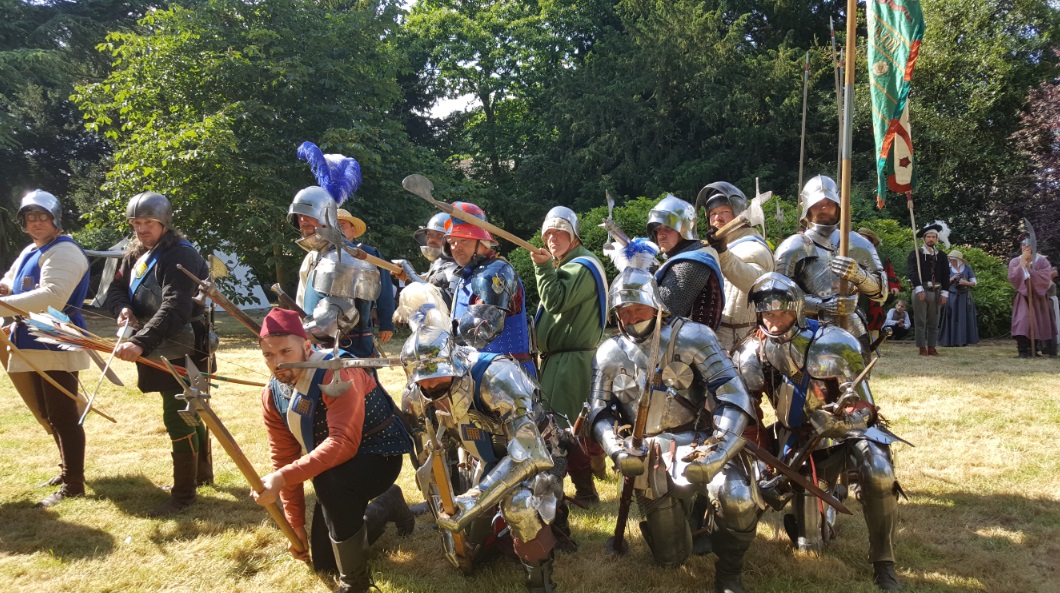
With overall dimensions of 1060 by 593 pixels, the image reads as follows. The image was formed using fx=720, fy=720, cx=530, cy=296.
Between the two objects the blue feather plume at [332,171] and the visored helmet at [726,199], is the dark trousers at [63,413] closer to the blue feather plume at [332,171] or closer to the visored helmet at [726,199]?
the blue feather plume at [332,171]

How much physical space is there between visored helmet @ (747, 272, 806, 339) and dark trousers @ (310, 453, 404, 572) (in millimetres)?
1939

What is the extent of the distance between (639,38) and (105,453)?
17834mm

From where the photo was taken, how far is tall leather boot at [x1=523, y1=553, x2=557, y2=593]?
126 inches

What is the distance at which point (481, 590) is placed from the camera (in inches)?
134

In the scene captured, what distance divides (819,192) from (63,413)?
4.92 meters

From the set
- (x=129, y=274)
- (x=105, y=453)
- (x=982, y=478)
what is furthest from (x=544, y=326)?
(x=105, y=453)

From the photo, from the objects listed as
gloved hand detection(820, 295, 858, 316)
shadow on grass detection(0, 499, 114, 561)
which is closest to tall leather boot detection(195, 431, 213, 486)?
shadow on grass detection(0, 499, 114, 561)

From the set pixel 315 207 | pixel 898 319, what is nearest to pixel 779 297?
pixel 315 207

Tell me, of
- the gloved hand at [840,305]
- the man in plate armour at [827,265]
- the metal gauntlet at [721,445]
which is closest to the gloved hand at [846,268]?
the man in plate armour at [827,265]

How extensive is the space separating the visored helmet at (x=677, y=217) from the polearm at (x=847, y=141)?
775 mm

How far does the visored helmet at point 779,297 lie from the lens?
3.42 metres

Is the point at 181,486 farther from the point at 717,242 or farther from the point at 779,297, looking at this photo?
the point at 779,297

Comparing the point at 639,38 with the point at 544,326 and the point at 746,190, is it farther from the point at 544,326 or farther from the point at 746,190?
the point at 544,326

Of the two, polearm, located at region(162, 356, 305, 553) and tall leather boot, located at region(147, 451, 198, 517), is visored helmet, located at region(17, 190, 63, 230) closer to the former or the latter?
tall leather boot, located at region(147, 451, 198, 517)
